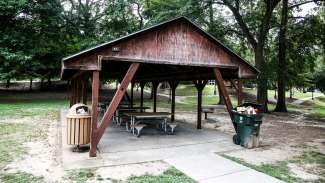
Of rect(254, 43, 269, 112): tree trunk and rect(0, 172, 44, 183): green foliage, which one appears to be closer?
rect(0, 172, 44, 183): green foliage

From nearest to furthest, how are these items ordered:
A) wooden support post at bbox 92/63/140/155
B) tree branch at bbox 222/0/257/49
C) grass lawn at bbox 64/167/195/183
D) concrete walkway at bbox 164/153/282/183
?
grass lawn at bbox 64/167/195/183 < concrete walkway at bbox 164/153/282/183 < wooden support post at bbox 92/63/140/155 < tree branch at bbox 222/0/257/49

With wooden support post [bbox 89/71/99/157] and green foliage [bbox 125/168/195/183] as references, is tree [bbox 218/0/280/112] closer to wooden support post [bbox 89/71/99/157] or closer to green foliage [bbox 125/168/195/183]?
wooden support post [bbox 89/71/99/157]

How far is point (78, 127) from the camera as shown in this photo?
6.79 metres

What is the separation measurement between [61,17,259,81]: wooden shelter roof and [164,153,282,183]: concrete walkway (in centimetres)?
271

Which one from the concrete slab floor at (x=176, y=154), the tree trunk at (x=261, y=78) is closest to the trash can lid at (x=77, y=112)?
the concrete slab floor at (x=176, y=154)

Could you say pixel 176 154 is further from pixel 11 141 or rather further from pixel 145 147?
pixel 11 141

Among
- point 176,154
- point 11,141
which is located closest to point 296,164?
point 176,154

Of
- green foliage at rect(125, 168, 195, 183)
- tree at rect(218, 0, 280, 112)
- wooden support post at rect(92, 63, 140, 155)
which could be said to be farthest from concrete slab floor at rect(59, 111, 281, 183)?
tree at rect(218, 0, 280, 112)

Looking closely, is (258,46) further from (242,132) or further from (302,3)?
(242,132)

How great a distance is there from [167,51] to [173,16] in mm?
10728

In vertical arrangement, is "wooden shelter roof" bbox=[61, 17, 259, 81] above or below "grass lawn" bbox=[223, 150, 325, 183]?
above

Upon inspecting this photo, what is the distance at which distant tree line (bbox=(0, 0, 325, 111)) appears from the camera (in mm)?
19219

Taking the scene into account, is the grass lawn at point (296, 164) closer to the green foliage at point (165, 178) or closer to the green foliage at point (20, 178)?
the green foliage at point (165, 178)

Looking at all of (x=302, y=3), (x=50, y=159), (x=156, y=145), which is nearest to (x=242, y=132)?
(x=156, y=145)
